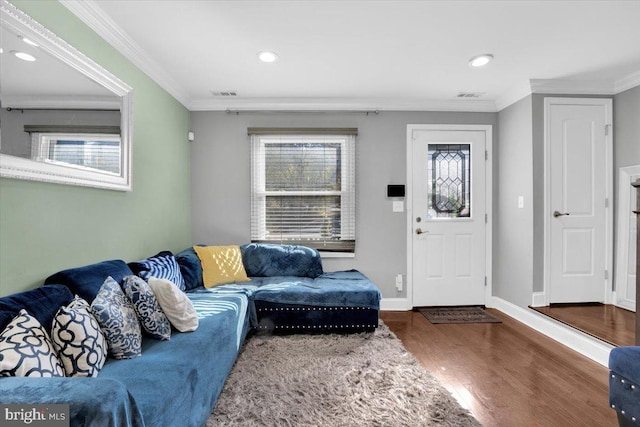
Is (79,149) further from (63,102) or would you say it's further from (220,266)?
(220,266)

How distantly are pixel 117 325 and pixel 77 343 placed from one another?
187 millimetres

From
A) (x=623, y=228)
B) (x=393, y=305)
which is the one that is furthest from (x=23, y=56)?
(x=623, y=228)

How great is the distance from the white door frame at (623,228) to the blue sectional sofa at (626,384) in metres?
2.23

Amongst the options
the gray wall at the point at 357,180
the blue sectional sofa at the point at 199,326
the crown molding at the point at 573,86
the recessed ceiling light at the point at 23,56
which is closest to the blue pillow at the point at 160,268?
the blue sectional sofa at the point at 199,326

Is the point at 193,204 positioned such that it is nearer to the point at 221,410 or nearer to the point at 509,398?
the point at 221,410

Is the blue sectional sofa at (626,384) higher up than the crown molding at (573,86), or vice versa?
the crown molding at (573,86)

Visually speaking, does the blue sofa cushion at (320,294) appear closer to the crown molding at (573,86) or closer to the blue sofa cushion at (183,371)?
the blue sofa cushion at (183,371)

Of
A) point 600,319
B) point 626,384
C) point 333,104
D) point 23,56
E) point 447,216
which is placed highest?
point 333,104

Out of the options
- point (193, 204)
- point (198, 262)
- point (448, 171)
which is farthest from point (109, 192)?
point (448, 171)

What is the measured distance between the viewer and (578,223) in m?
3.13

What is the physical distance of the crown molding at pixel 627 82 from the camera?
2900 millimetres

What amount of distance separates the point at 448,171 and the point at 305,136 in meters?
1.79

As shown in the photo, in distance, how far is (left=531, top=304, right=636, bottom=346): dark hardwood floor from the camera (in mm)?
2381

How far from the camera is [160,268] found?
7.64 feet
